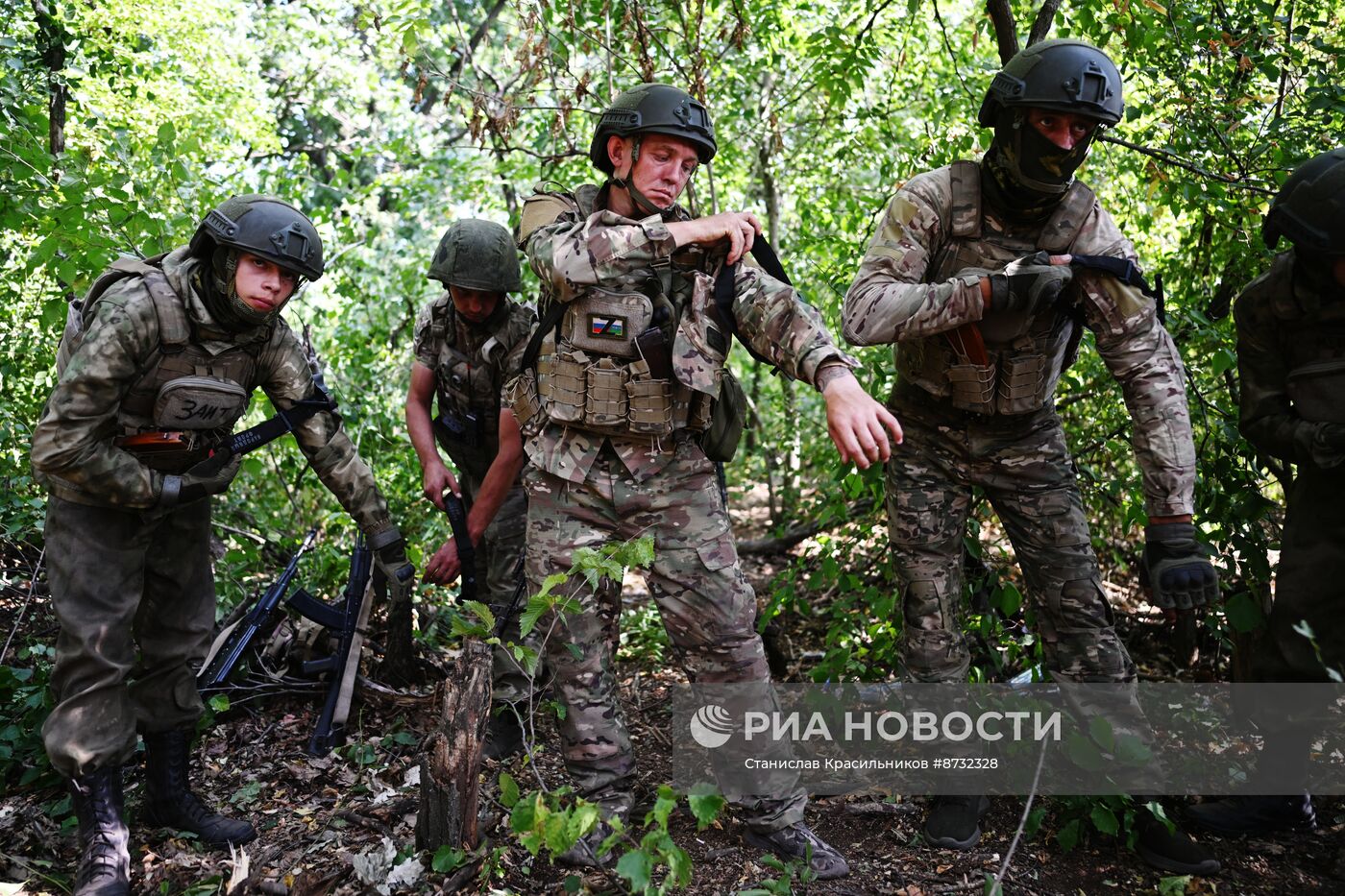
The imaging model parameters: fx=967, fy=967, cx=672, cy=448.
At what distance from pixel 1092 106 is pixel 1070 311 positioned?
65 centimetres

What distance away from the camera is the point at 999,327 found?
3238mm

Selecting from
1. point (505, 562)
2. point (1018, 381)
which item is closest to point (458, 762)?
point (505, 562)

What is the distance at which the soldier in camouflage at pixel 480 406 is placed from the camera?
4.05m

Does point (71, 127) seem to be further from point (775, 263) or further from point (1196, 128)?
point (1196, 128)

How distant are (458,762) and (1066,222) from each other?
2642mm

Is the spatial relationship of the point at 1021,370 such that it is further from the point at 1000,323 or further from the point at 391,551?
the point at 391,551

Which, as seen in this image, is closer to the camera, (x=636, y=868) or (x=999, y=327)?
(x=636, y=868)

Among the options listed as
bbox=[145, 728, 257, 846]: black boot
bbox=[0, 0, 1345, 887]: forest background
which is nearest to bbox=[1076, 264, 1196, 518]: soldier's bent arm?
bbox=[0, 0, 1345, 887]: forest background

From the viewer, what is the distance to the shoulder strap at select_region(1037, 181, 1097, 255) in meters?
3.24

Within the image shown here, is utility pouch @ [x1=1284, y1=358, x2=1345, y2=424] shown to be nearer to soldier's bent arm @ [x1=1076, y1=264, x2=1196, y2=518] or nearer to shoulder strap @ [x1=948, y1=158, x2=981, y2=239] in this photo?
soldier's bent arm @ [x1=1076, y1=264, x2=1196, y2=518]

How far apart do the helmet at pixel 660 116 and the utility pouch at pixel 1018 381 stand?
123 centimetres

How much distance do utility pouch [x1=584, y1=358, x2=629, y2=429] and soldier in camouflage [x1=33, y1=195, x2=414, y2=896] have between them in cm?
110

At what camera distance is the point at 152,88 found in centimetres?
1041

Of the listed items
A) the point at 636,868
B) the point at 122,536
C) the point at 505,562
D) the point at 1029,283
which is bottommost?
the point at 636,868
